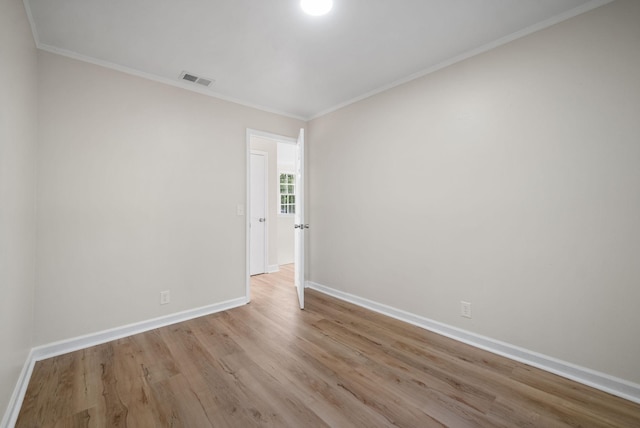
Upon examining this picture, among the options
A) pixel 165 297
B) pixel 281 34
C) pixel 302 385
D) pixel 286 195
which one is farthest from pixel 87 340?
pixel 286 195

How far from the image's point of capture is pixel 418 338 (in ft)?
8.29

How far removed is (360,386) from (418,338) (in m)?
0.92

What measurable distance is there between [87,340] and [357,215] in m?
2.91

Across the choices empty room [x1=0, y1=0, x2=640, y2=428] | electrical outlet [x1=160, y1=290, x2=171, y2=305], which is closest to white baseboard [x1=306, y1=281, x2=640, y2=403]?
empty room [x1=0, y1=0, x2=640, y2=428]

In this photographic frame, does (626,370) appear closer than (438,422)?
No

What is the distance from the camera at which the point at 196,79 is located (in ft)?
9.36

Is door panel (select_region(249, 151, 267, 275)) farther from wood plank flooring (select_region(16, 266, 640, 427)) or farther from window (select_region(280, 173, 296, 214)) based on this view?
wood plank flooring (select_region(16, 266, 640, 427))

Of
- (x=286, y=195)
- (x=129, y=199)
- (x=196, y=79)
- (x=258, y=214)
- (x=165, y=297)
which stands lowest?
(x=165, y=297)

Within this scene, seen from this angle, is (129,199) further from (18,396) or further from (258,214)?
(258,214)

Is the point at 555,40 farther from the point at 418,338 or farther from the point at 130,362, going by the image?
the point at 130,362

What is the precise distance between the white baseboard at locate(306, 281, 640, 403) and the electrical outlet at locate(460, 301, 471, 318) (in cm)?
15

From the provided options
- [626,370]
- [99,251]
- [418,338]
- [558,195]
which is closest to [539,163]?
[558,195]

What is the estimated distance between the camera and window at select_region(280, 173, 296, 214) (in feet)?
20.1

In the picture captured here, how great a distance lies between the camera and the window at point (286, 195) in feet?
20.1
